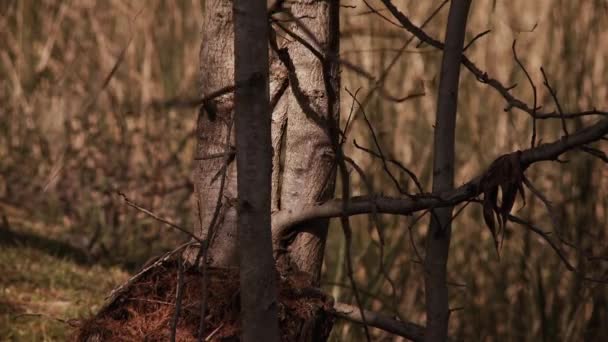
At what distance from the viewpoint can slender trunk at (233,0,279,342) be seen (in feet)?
5.03

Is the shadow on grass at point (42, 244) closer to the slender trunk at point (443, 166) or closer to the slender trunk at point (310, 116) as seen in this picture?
the slender trunk at point (310, 116)

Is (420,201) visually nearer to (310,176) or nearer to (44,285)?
(310,176)

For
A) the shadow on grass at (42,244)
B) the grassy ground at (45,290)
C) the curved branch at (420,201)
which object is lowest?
the grassy ground at (45,290)

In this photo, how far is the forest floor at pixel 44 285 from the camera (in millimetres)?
3023

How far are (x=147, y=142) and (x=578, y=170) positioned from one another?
2.43 m

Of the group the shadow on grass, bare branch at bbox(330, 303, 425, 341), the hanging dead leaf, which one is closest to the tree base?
bare branch at bbox(330, 303, 425, 341)

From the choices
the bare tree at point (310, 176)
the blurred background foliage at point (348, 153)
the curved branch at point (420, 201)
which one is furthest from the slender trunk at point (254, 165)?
the blurred background foliage at point (348, 153)

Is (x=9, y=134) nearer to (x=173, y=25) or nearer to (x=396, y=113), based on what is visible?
(x=173, y=25)

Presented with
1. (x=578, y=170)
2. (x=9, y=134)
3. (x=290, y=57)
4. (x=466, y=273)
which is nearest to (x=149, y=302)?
(x=290, y=57)

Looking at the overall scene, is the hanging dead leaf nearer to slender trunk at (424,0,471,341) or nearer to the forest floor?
slender trunk at (424,0,471,341)

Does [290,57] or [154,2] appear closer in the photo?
[290,57]

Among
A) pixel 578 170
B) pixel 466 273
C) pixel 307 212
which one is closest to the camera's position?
pixel 307 212

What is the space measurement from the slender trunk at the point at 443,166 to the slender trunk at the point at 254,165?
330 millimetres

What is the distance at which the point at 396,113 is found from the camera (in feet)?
15.6
